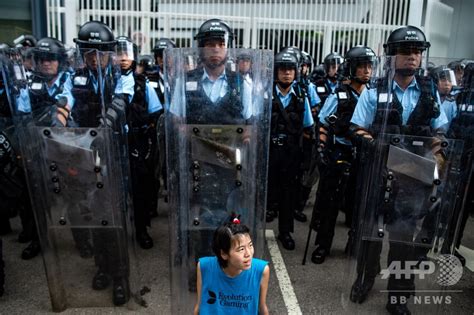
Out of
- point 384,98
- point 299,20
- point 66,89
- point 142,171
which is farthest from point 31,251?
point 299,20

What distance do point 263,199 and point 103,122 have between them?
1.23 m

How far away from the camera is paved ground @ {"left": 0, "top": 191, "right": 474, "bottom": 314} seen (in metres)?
3.35

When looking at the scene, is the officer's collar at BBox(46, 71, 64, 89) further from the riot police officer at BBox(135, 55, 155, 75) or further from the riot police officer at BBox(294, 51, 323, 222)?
the riot police officer at BBox(135, 55, 155, 75)

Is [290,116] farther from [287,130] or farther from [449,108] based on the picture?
[449,108]

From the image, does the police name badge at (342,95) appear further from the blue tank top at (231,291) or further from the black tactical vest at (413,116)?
the blue tank top at (231,291)

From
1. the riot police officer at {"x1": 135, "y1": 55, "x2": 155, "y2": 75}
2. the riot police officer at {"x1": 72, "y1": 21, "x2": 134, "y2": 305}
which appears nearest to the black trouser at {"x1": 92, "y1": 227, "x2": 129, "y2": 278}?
the riot police officer at {"x1": 72, "y1": 21, "x2": 134, "y2": 305}

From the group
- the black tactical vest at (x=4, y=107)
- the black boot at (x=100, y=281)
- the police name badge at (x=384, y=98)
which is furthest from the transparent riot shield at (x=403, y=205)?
the black tactical vest at (x=4, y=107)

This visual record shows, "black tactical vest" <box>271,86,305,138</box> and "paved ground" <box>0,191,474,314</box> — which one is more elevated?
"black tactical vest" <box>271,86,305,138</box>

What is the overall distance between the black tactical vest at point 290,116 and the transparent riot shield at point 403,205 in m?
1.29

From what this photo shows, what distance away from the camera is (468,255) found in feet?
15.2

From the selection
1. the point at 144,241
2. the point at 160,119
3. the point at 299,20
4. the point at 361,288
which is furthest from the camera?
the point at 299,20

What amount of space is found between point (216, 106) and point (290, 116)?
1587mm

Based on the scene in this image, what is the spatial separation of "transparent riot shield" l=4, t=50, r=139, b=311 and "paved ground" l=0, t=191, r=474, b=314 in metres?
0.38

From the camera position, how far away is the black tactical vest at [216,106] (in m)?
2.96
